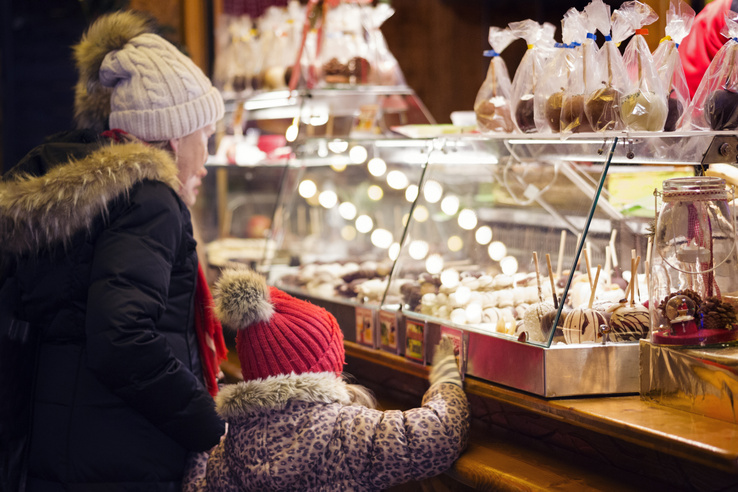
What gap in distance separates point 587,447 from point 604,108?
828 mm

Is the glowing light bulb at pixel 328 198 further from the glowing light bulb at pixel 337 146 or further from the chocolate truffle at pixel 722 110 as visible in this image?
the chocolate truffle at pixel 722 110

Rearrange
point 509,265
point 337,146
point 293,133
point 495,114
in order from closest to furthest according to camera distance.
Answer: point 495,114
point 509,265
point 337,146
point 293,133

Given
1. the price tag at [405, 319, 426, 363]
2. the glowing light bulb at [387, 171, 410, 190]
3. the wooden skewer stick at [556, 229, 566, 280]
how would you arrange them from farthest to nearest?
the glowing light bulb at [387, 171, 410, 190] → the wooden skewer stick at [556, 229, 566, 280] → the price tag at [405, 319, 426, 363]

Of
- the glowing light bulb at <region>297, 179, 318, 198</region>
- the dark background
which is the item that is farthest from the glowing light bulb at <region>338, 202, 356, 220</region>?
the dark background

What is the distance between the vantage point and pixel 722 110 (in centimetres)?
182

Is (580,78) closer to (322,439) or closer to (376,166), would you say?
(322,439)

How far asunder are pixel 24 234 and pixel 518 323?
1.28 meters

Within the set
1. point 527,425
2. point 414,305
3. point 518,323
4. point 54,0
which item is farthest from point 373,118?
point 54,0

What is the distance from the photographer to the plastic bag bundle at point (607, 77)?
73.6 inches

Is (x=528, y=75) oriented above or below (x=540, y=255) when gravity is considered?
above

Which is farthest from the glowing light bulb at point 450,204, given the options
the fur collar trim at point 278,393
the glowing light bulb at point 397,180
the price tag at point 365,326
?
the fur collar trim at point 278,393

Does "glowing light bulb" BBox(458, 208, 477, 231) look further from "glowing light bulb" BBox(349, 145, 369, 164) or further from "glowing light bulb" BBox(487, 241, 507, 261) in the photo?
"glowing light bulb" BBox(349, 145, 369, 164)

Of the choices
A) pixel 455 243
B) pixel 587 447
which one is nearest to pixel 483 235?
pixel 455 243

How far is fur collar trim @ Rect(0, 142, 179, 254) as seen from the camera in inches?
72.2
